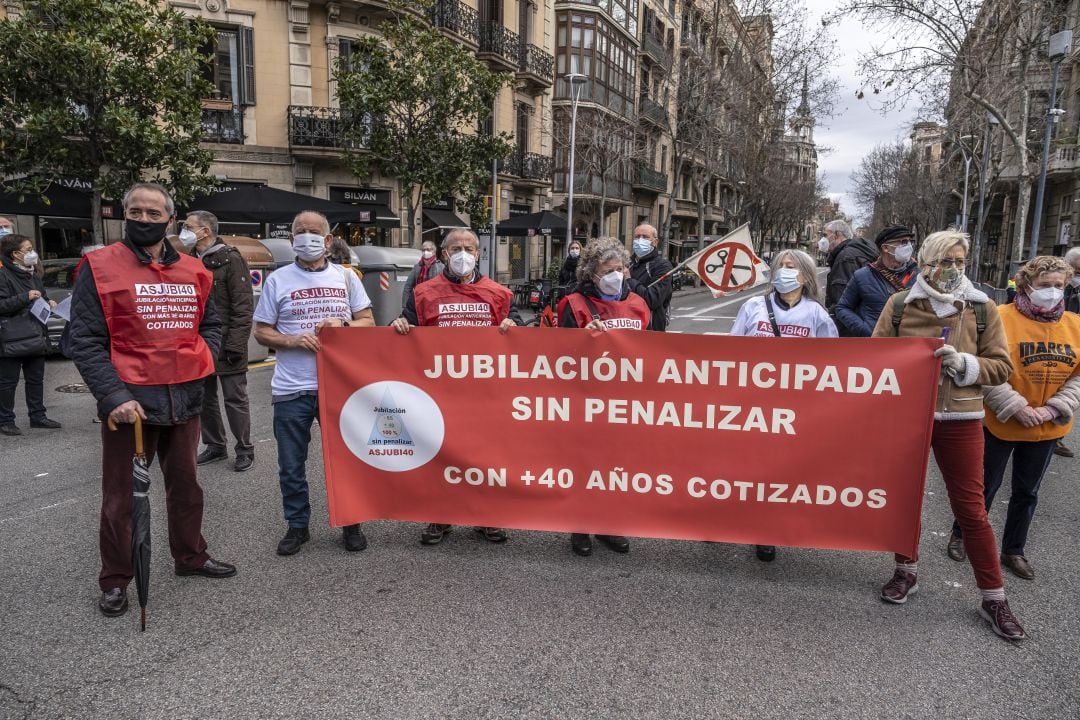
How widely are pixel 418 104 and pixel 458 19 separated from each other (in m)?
8.36

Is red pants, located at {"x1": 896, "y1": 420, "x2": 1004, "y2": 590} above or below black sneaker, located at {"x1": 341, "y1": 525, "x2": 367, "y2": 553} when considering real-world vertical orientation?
above

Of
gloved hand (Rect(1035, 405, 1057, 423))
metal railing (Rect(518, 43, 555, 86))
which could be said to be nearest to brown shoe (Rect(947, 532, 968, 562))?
gloved hand (Rect(1035, 405, 1057, 423))

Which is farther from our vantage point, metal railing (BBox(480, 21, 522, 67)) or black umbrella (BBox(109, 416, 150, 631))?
metal railing (BBox(480, 21, 522, 67))

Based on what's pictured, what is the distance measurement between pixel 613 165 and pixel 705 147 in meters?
4.14

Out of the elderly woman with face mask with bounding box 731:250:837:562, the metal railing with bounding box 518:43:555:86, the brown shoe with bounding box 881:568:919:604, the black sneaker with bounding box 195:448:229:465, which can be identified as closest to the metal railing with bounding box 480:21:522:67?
the metal railing with bounding box 518:43:555:86

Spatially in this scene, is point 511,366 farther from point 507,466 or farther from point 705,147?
point 705,147

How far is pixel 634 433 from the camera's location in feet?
13.1

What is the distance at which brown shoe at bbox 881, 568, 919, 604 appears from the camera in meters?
3.78

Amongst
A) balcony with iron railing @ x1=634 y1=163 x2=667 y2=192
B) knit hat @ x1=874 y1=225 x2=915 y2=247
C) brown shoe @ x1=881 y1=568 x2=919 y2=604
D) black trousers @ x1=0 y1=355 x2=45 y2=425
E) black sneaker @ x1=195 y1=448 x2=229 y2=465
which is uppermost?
balcony with iron railing @ x1=634 y1=163 x2=667 y2=192

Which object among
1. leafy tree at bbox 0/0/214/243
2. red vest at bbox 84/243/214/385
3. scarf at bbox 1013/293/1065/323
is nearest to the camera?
red vest at bbox 84/243/214/385

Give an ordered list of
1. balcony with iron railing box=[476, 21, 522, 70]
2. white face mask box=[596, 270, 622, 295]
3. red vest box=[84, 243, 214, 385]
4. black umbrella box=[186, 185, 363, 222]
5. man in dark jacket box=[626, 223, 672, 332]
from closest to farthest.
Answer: red vest box=[84, 243, 214, 385]
white face mask box=[596, 270, 622, 295]
man in dark jacket box=[626, 223, 672, 332]
black umbrella box=[186, 185, 363, 222]
balcony with iron railing box=[476, 21, 522, 70]

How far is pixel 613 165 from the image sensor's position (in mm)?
31141

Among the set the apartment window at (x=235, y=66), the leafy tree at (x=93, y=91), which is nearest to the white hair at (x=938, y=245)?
the leafy tree at (x=93, y=91)

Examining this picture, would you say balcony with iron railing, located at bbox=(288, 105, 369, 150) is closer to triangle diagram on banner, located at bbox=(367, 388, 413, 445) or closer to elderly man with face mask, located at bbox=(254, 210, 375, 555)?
elderly man with face mask, located at bbox=(254, 210, 375, 555)
